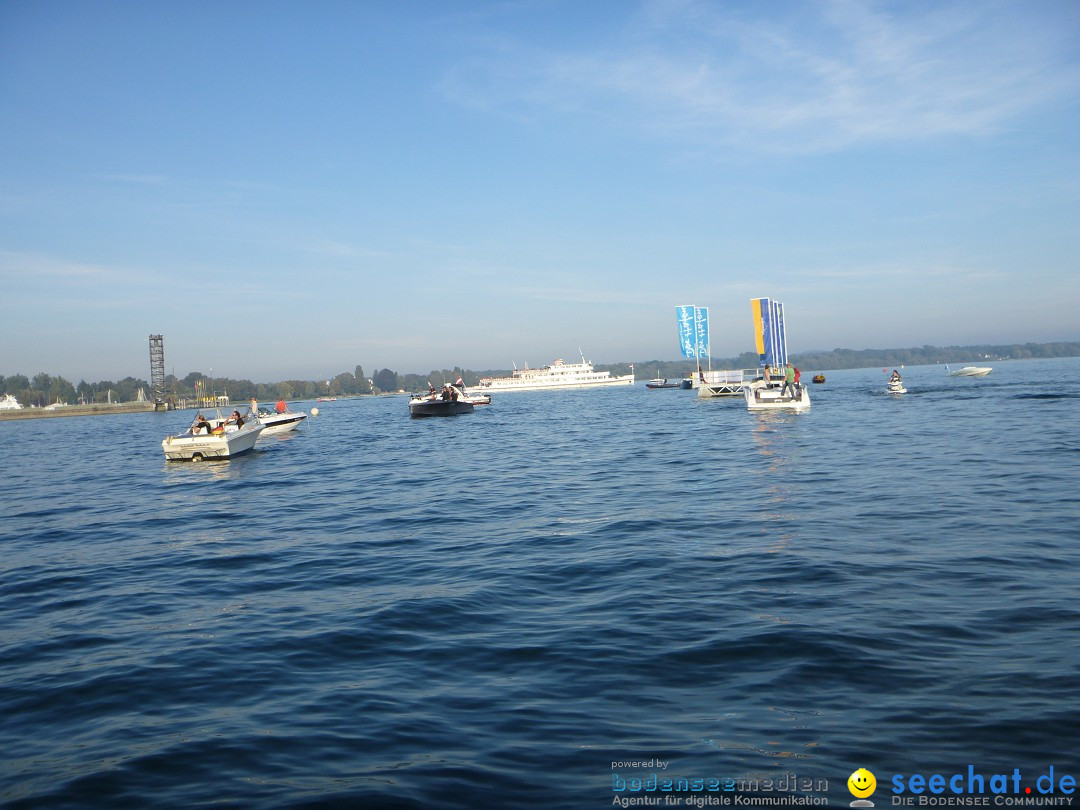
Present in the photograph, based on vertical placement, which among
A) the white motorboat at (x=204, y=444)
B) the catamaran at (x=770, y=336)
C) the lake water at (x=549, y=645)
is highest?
the catamaran at (x=770, y=336)

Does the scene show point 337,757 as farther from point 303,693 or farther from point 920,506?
point 920,506

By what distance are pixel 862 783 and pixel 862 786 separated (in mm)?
30

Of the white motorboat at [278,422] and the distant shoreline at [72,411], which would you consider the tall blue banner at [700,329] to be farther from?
the distant shoreline at [72,411]

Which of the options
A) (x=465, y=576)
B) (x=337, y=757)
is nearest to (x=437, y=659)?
(x=337, y=757)

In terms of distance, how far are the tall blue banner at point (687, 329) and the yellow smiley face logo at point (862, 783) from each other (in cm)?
8550

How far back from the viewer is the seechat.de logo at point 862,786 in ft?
13.4

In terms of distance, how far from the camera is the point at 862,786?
4.20 metres

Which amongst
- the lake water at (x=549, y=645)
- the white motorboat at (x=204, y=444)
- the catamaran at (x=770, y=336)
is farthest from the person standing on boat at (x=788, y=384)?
the white motorboat at (x=204, y=444)

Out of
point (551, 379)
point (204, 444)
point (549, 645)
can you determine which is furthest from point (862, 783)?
point (551, 379)

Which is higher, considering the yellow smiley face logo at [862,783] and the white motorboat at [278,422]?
the white motorboat at [278,422]

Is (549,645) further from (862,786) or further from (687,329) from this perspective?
(687,329)

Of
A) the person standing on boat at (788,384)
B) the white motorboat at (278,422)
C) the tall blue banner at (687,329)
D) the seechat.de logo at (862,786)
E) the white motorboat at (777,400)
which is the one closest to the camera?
the seechat.de logo at (862,786)

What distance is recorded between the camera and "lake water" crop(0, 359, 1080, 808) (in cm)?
459

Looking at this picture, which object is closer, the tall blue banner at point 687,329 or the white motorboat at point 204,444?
the white motorboat at point 204,444
